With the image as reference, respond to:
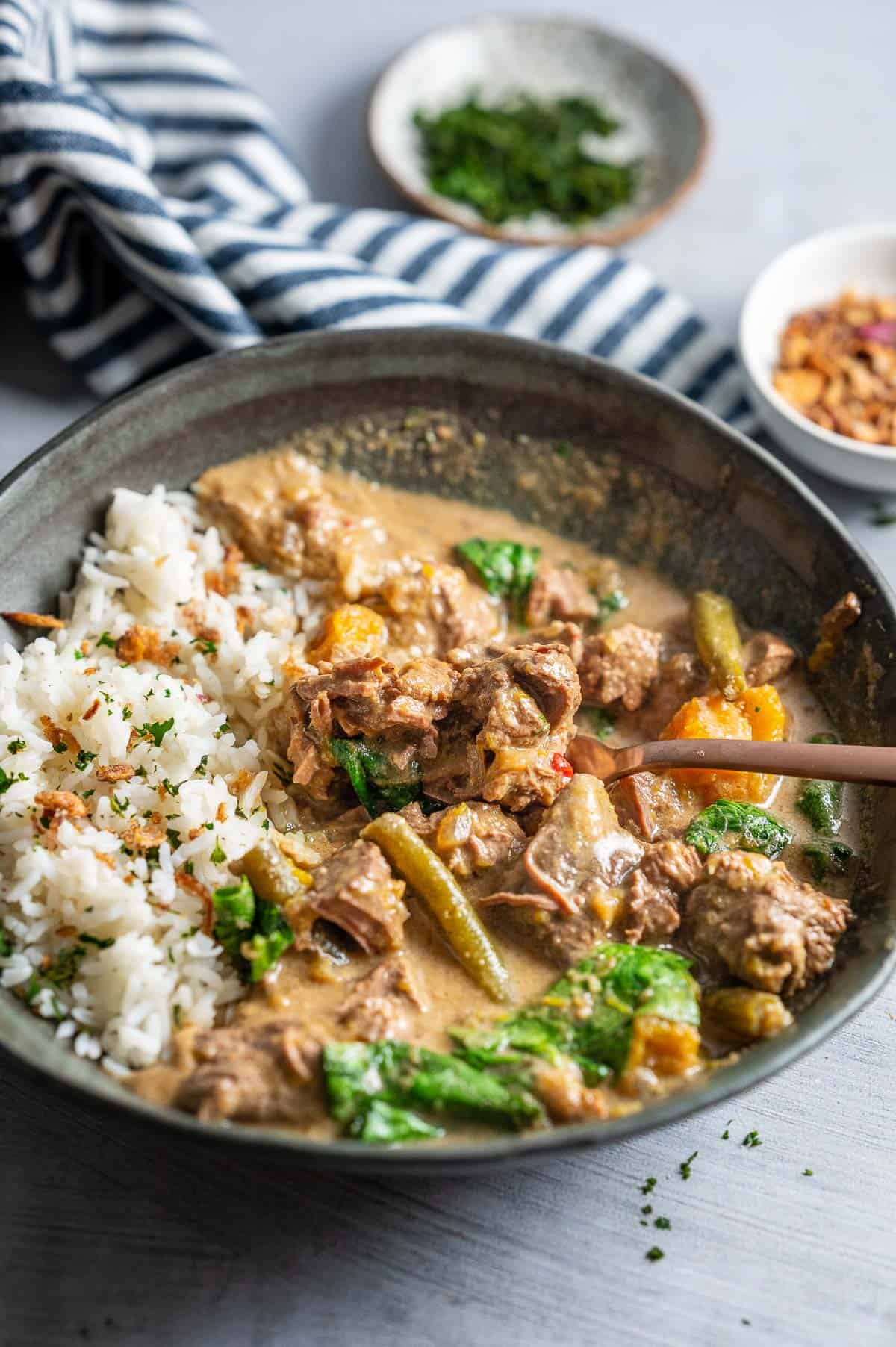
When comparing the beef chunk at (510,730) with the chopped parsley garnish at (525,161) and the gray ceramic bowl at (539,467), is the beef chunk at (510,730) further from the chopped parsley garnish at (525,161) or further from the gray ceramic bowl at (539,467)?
the chopped parsley garnish at (525,161)

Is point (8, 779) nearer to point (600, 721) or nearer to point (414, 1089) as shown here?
point (414, 1089)

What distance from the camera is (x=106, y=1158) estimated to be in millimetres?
4059


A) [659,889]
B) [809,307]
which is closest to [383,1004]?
[659,889]

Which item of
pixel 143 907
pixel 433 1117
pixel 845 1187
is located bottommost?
pixel 845 1187

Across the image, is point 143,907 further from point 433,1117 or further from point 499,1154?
point 499,1154

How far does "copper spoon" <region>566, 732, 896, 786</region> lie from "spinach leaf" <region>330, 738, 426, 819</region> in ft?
1.91

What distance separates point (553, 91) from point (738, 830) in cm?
473

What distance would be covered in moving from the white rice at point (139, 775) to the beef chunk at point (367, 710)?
0.21m

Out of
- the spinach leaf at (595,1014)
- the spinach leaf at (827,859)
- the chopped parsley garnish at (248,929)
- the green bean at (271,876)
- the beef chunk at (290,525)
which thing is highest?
the beef chunk at (290,525)

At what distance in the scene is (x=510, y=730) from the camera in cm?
435

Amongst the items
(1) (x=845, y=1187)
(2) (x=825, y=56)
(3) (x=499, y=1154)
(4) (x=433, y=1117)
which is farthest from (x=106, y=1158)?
(2) (x=825, y=56)

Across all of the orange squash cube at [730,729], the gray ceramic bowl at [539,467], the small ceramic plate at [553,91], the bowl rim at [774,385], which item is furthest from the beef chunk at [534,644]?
the small ceramic plate at [553,91]

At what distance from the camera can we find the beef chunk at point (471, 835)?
427cm

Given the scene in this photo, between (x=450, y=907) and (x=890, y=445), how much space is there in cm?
305
